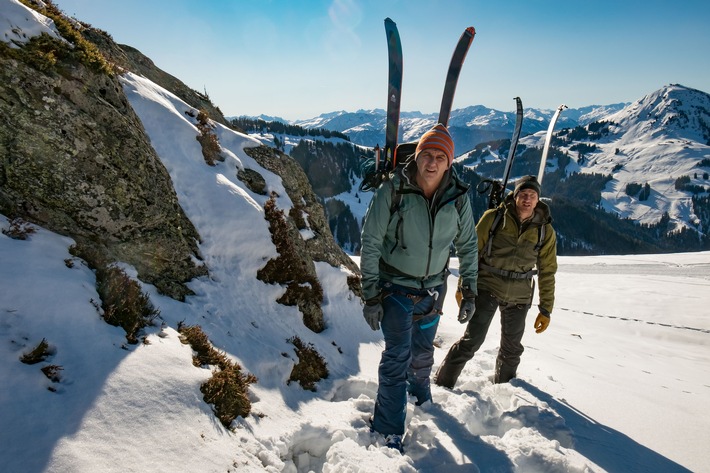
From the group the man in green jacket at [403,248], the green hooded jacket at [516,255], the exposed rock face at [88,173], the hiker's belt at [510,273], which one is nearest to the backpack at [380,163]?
Result: the man in green jacket at [403,248]

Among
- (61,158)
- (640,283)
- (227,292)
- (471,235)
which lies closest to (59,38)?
(61,158)

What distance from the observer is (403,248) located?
4.39 m

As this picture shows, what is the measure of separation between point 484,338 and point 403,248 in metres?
2.59

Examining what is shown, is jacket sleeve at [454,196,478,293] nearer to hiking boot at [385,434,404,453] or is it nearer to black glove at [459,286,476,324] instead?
black glove at [459,286,476,324]

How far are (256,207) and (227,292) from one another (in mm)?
2750

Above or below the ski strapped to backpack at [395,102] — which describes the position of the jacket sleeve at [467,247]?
→ below

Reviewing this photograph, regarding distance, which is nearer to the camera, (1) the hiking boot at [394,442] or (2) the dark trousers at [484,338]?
(1) the hiking boot at [394,442]

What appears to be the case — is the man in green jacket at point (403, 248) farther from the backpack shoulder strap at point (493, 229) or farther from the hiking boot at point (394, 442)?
the backpack shoulder strap at point (493, 229)

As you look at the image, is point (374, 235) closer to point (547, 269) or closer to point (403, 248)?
point (403, 248)

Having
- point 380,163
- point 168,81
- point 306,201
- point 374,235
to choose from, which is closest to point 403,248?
point 374,235

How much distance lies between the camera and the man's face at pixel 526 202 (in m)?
5.60

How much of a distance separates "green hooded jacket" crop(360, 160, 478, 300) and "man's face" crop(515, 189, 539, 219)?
5.12 feet

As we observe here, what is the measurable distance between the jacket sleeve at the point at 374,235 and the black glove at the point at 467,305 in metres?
1.54

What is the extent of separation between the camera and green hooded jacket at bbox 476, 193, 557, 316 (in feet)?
18.7
